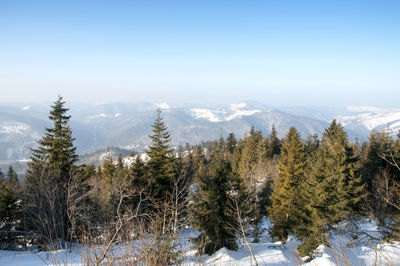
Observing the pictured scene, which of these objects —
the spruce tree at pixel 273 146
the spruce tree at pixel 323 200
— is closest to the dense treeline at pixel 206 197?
the spruce tree at pixel 323 200

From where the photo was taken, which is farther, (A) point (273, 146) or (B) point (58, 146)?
(A) point (273, 146)

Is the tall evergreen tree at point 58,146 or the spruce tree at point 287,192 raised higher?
→ the tall evergreen tree at point 58,146

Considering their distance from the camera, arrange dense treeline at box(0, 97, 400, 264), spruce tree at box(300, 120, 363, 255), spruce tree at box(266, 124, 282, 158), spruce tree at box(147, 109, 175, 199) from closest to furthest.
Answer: spruce tree at box(300, 120, 363, 255), dense treeline at box(0, 97, 400, 264), spruce tree at box(147, 109, 175, 199), spruce tree at box(266, 124, 282, 158)

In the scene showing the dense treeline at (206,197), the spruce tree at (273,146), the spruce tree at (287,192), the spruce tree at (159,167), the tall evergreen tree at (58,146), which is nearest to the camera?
the dense treeline at (206,197)

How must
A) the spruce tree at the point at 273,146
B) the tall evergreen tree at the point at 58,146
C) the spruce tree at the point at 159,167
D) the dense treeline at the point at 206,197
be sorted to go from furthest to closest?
1. the spruce tree at the point at 273,146
2. the spruce tree at the point at 159,167
3. the tall evergreen tree at the point at 58,146
4. the dense treeline at the point at 206,197

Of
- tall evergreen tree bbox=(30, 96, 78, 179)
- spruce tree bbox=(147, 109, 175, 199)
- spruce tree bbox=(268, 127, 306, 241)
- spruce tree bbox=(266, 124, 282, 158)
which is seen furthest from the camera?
spruce tree bbox=(266, 124, 282, 158)

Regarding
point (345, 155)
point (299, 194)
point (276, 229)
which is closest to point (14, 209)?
point (276, 229)

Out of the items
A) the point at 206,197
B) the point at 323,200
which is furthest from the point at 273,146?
the point at 206,197

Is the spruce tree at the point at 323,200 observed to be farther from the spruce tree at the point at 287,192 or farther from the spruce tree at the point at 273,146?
the spruce tree at the point at 273,146

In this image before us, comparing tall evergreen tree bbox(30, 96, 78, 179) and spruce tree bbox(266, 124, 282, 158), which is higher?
tall evergreen tree bbox(30, 96, 78, 179)

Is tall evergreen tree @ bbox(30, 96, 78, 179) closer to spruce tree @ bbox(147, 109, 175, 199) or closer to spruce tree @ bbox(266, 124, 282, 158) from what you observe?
spruce tree @ bbox(147, 109, 175, 199)

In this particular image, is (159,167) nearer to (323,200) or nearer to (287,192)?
(287,192)

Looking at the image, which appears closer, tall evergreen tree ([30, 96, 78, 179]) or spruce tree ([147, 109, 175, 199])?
tall evergreen tree ([30, 96, 78, 179])

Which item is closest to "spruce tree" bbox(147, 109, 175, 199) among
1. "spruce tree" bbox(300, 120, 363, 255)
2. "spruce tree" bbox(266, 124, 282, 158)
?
"spruce tree" bbox(300, 120, 363, 255)
